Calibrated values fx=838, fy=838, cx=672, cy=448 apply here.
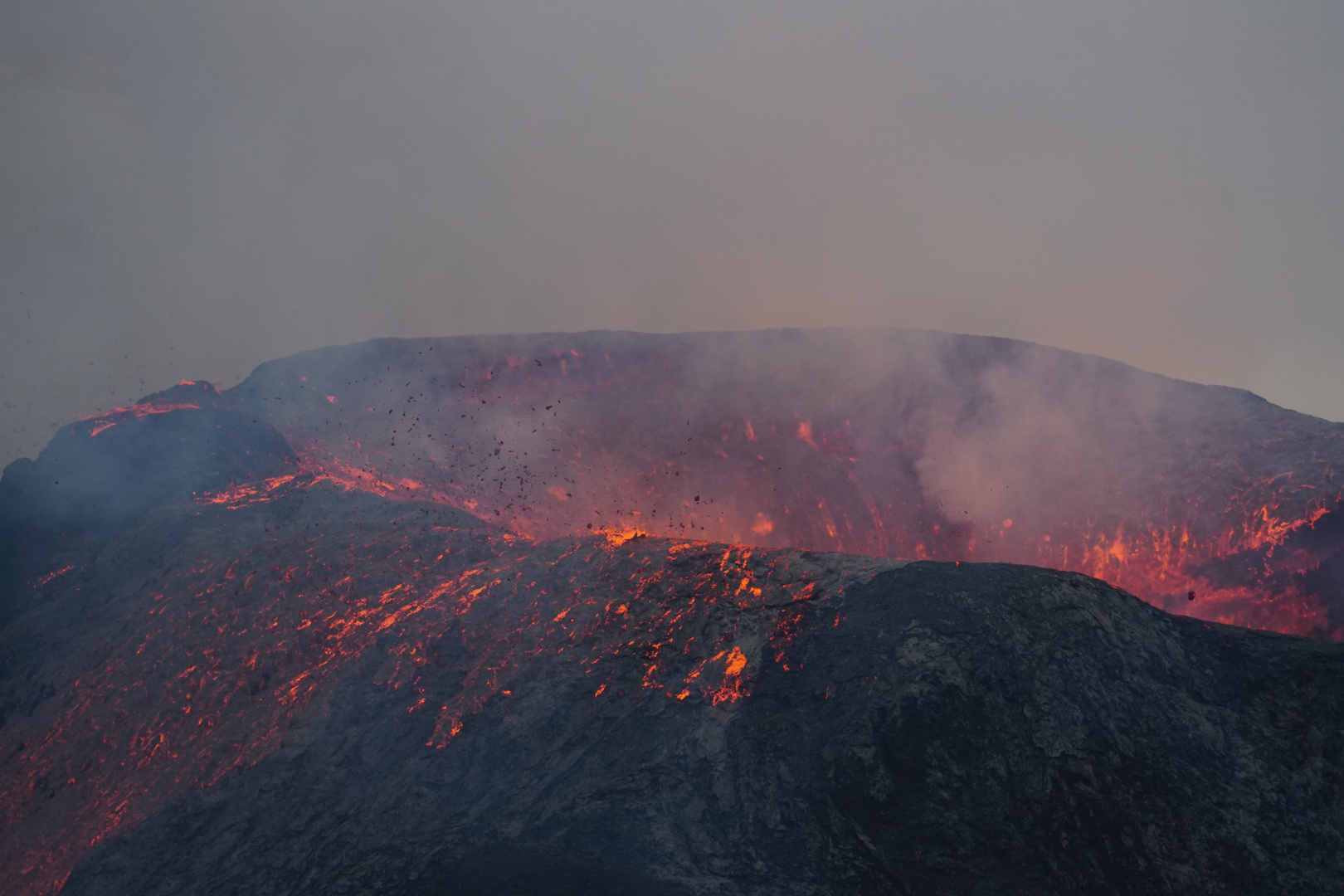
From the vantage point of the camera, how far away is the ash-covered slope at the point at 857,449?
2409cm

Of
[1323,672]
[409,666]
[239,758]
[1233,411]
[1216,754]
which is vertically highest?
[1233,411]

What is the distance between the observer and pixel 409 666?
58.2ft

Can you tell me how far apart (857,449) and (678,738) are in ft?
61.0

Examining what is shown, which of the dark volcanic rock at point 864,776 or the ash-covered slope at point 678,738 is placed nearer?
the dark volcanic rock at point 864,776

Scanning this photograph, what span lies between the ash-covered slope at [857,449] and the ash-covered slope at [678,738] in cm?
887

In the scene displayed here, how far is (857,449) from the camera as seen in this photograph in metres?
31.6

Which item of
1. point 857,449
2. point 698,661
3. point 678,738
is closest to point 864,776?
point 678,738

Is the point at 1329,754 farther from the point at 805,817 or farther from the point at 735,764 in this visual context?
the point at 735,764

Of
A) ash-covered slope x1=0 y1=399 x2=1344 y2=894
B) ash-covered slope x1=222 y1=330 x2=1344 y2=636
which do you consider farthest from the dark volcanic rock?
ash-covered slope x1=222 y1=330 x2=1344 y2=636

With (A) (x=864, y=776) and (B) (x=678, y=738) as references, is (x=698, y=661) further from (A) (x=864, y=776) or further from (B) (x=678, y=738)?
(A) (x=864, y=776)

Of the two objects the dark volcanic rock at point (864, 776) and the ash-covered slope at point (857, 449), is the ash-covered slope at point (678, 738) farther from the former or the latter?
the ash-covered slope at point (857, 449)

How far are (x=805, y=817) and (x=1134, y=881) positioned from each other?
4.90 m

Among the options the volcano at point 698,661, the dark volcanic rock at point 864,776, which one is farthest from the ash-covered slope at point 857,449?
the dark volcanic rock at point 864,776

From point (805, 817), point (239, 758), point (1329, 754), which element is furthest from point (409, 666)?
point (1329, 754)
